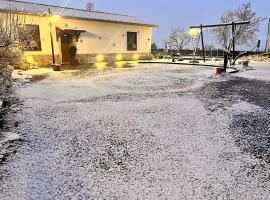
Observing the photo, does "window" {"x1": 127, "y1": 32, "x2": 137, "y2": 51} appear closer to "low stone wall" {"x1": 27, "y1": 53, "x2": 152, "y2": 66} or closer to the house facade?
the house facade

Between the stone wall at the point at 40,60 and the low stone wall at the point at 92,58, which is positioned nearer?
the stone wall at the point at 40,60

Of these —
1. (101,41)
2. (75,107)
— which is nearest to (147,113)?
(75,107)

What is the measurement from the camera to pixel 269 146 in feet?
13.9

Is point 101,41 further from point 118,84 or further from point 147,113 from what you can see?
point 147,113

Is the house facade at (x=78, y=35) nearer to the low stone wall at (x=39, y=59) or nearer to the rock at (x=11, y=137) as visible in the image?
the low stone wall at (x=39, y=59)

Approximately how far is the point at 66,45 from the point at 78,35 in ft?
4.13

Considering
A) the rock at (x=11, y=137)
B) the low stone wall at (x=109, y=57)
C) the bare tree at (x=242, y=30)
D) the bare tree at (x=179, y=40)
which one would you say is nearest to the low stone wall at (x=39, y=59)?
the low stone wall at (x=109, y=57)

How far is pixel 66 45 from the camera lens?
18703mm

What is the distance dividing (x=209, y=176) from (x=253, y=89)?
270 inches

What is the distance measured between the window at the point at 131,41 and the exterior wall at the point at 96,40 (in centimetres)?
32

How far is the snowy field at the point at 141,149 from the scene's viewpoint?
3.06m

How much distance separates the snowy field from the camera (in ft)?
10.1

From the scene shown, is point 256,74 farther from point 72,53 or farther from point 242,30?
point 242,30

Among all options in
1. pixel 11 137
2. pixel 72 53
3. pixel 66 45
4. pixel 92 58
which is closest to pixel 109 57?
pixel 92 58
